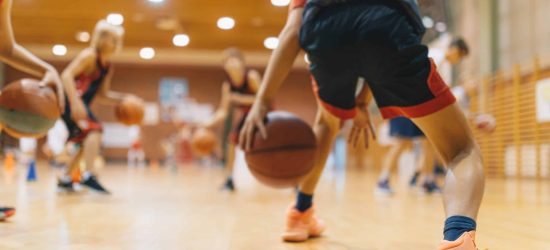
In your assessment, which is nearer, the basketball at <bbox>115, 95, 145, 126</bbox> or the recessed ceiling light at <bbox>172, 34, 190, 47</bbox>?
the basketball at <bbox>115, 95, 145, 126</bbox>

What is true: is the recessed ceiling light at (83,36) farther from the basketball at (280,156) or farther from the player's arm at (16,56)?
the basketball at (280,156)

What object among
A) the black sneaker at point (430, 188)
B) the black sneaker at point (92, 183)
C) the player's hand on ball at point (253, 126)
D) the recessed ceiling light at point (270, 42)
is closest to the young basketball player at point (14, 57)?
the player's hand on ball at point (253, 126)

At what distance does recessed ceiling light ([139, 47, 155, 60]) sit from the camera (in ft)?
54.9

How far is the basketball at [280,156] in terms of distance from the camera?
1.90 m

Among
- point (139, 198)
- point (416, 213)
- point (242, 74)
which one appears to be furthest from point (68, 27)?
point (416, 213)

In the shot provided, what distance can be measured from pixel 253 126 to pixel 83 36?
1398 cm

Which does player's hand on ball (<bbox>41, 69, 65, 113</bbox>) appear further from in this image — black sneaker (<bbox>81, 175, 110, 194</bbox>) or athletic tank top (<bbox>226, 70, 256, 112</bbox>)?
athletic tank top (<bbox>226, 70, 256, 112</bbox>)

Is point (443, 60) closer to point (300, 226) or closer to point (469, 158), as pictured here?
point (300, 226)

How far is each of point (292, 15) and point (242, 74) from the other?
3795 millimetres

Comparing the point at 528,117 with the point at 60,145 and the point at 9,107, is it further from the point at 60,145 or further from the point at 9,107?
the point at 60,145

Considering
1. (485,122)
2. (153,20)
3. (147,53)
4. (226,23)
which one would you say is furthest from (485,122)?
(147,53)

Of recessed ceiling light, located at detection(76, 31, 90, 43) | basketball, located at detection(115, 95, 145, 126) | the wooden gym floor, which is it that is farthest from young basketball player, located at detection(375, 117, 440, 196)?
recessed ceiling light, located at detection(76, 31, 90, 43)

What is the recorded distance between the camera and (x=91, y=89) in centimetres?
467

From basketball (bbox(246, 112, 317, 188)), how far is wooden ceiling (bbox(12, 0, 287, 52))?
9.02 meters
